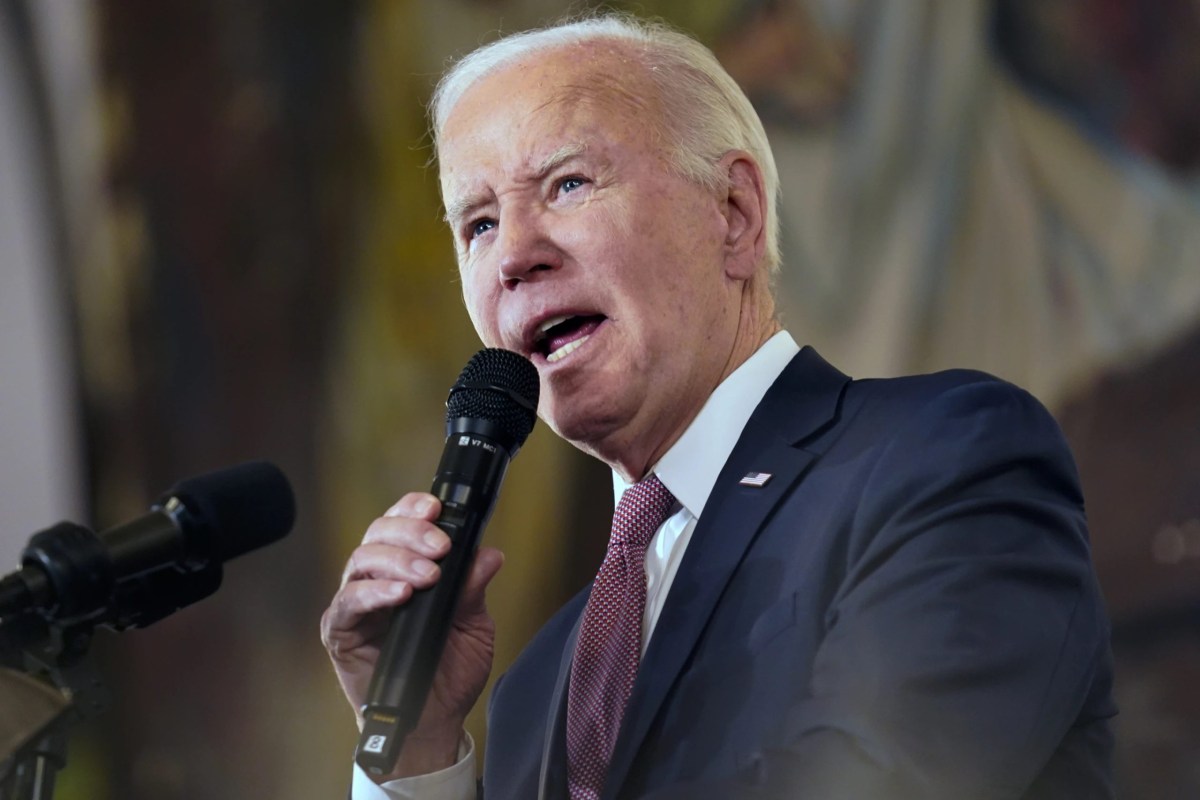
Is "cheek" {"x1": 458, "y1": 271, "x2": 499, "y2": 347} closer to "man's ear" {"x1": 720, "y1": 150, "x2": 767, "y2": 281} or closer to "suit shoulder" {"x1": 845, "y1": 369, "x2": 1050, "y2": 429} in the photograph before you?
"man's ear" {"x1": 720, "y1": 150, "x2": 767, "y2": 281}

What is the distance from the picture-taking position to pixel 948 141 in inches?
93.0

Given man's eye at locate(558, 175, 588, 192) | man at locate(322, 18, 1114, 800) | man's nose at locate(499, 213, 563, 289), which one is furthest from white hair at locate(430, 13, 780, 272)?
man's nose at locate(499, 213, 563, 289)

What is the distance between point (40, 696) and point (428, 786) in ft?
2.65

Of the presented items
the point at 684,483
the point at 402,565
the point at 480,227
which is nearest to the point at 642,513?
the point at 684,483

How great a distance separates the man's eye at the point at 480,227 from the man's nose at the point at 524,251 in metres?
0.10

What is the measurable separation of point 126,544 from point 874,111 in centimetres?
171

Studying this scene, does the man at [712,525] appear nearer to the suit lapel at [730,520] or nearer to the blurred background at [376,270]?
the suit lapel at [730,520]

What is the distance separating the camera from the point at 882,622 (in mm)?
1384

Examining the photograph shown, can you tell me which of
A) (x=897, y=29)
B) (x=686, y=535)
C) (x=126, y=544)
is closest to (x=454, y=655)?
(x=686, y=535)

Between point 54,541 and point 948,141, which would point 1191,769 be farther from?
point 54,541

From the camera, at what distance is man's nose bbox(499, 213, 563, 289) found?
74.7 inches

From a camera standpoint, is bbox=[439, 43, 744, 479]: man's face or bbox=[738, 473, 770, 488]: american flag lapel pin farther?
bbox=[439, 43, 744, 479]: man's face

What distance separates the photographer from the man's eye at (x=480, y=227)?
2.04m

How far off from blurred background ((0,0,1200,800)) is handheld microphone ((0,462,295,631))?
4.06ft
